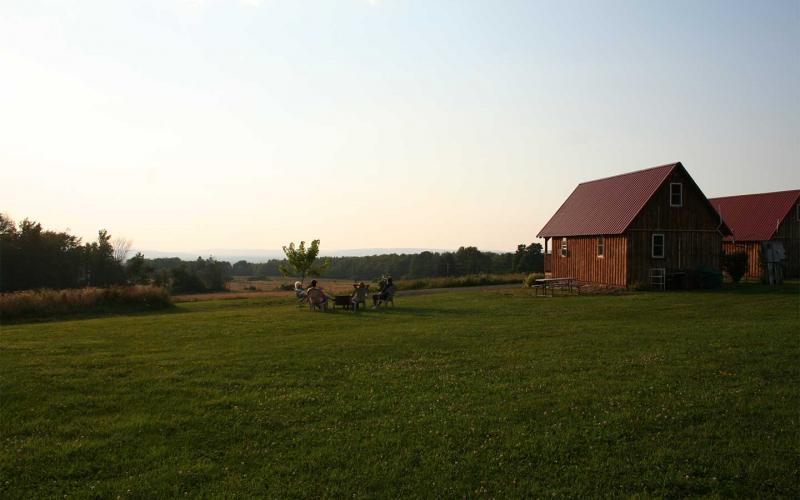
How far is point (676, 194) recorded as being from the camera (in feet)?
105

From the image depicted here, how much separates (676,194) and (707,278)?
503 cm

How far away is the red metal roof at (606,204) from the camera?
103 feet

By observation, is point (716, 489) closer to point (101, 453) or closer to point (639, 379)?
point (639, 379)

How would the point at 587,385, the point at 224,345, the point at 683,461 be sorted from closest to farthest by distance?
the point at 683,461 < the point at 587,385 < the point at 224,345

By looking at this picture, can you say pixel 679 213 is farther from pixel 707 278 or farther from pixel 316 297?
pixel 316 297

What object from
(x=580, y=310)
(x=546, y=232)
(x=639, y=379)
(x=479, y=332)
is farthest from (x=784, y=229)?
(x=639, y=379)

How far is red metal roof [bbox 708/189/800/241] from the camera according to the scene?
124ft

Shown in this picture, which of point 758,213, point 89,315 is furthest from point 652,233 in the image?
point 89,315

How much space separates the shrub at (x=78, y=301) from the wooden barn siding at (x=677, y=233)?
25739 millimetres

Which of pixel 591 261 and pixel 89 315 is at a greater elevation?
pixel 591 261

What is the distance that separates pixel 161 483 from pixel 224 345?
8406mm

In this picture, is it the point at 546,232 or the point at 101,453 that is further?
the point at 546,232

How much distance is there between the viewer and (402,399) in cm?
915

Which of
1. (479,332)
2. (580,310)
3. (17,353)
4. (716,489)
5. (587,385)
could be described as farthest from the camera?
(580,310)
